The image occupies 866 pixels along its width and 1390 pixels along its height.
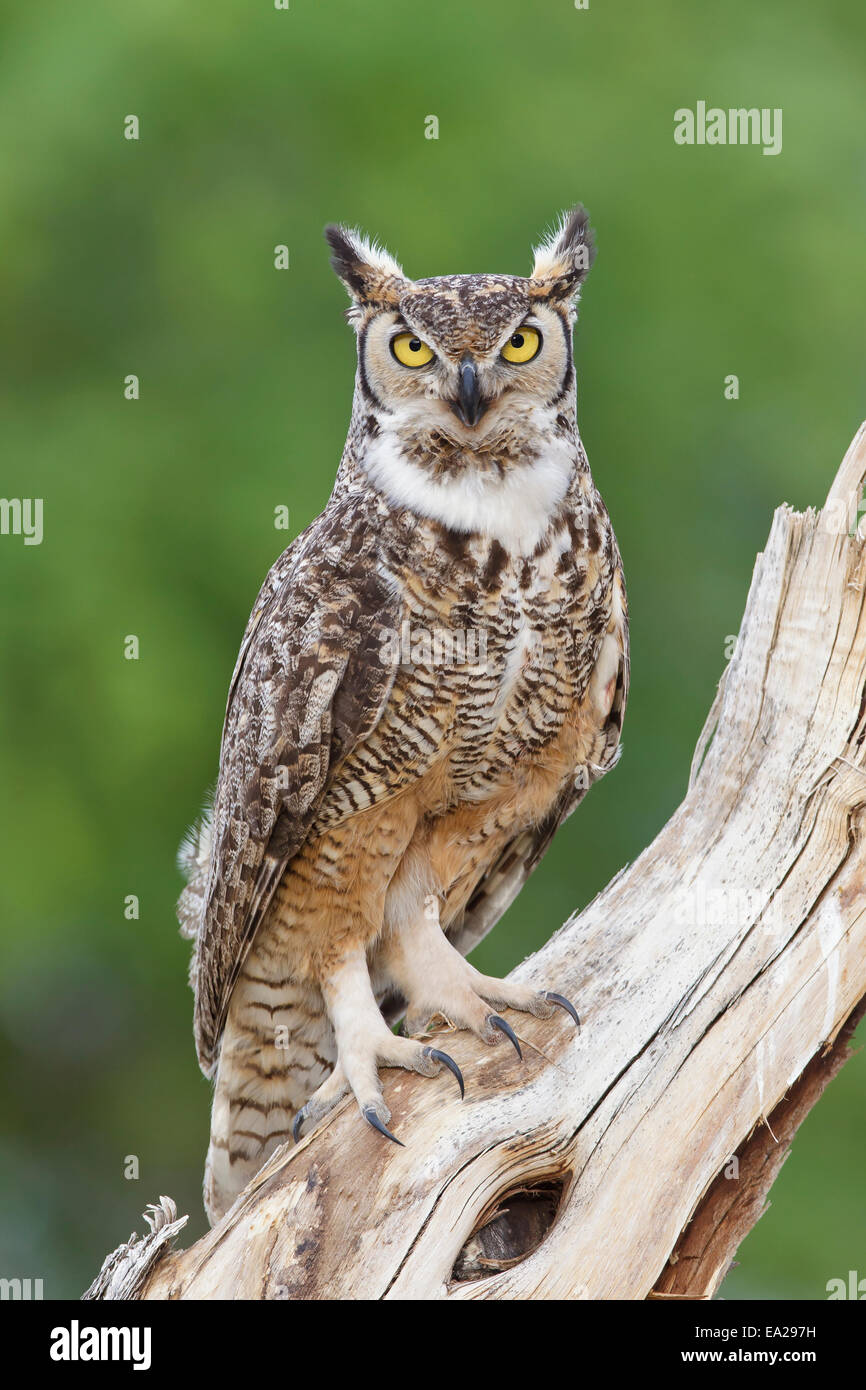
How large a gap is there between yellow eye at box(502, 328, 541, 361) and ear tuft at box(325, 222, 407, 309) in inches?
10.0

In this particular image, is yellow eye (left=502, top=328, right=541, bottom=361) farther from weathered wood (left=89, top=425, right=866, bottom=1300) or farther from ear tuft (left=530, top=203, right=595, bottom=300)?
weathered wood (left=89, top=425, right=866, bottom=1300)

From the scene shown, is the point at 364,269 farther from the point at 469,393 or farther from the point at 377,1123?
the point at 377,1123

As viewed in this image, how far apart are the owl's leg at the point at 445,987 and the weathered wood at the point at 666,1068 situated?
5 cm

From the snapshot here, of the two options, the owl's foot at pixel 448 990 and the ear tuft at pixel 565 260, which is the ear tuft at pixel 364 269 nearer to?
the ear tuft at pixel 565 260

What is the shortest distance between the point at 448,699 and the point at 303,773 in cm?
33

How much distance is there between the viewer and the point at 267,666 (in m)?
2.99

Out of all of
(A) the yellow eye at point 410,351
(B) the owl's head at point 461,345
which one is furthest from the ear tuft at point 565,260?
(A) the yellow eye at point 410,351

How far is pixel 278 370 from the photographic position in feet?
17.3

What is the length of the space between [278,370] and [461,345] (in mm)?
2727

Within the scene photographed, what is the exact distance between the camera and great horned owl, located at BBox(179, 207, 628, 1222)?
280cm

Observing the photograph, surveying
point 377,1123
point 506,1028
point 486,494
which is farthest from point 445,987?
point 486,494

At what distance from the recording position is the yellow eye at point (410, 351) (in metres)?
2.74

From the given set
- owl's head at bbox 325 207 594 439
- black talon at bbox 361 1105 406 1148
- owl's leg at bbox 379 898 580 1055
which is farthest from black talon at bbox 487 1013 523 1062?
owl's head at bbox 325 207 594 439
